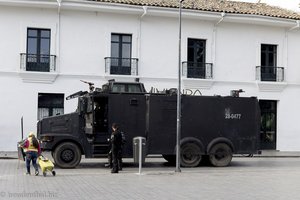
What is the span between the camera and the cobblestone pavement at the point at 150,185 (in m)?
12.1

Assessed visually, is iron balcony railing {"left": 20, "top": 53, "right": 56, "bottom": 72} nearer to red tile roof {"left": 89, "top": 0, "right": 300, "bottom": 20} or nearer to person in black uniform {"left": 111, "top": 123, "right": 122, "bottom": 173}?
red tile roof {"left": 89, "top": 0, "right": 300, "bottom": 20}

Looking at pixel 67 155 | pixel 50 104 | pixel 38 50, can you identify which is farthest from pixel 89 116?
pixel 38 50

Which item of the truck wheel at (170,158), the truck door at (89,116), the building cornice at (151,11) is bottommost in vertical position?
the truck wheel at (170,158)

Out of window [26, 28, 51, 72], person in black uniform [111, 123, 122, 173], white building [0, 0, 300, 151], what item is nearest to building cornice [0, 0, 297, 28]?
white building [0, 0, 300, 151]

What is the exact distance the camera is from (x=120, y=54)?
28703 mm

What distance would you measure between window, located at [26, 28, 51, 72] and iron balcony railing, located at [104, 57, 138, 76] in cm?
325

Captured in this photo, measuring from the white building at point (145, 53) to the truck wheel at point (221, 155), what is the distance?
866 cm

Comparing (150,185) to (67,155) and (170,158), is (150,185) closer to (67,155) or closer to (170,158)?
(67,155)

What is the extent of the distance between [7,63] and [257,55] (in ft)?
48.5

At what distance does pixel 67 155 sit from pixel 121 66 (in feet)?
32.9

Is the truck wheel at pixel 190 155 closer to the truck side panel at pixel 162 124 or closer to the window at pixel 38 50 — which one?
the truck side panel at pixel 162 124

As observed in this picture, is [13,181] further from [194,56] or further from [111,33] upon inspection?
[194,56]

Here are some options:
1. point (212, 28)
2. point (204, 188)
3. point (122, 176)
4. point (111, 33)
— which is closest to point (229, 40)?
point (212, 28)

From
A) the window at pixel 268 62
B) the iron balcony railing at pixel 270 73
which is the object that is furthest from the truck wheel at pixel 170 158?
the window at pixel 268 62
